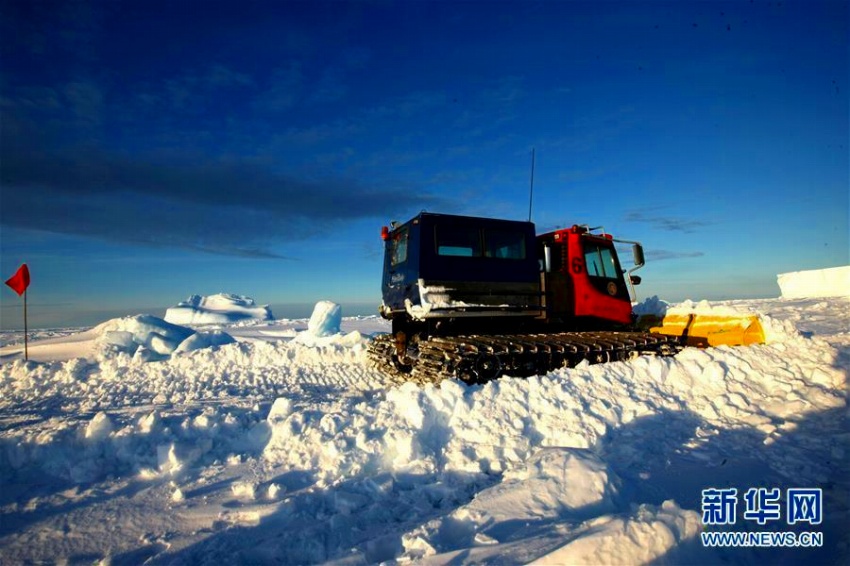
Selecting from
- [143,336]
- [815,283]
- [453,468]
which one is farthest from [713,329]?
[815,283]

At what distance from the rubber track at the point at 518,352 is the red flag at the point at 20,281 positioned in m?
11.8

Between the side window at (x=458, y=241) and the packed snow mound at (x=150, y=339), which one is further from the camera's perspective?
the packed snow mound at (x=150, y=339)

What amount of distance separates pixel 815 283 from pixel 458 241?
50.0m

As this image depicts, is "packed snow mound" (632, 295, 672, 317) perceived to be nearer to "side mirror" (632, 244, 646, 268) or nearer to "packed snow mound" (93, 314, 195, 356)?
"side mirror" (632, 244, 646, 268)

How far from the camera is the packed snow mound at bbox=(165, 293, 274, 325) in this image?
4372 centimetres

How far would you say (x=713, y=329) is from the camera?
920cm

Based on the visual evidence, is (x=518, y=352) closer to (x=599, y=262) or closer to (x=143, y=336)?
(x=599, y=262)

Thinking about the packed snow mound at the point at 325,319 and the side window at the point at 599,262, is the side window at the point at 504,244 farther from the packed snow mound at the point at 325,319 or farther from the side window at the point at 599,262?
the packed snow mound at the point at 325,319

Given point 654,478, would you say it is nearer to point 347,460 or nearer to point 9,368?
point 347,460

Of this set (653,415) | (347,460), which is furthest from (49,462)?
(653,415)

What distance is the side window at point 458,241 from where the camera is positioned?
7.49m

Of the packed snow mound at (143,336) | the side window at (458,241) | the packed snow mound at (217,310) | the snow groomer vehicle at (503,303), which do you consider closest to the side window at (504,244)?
the snow groomer vehicle at (503,303)

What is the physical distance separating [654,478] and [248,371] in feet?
28.3

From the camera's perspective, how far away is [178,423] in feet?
17.2
